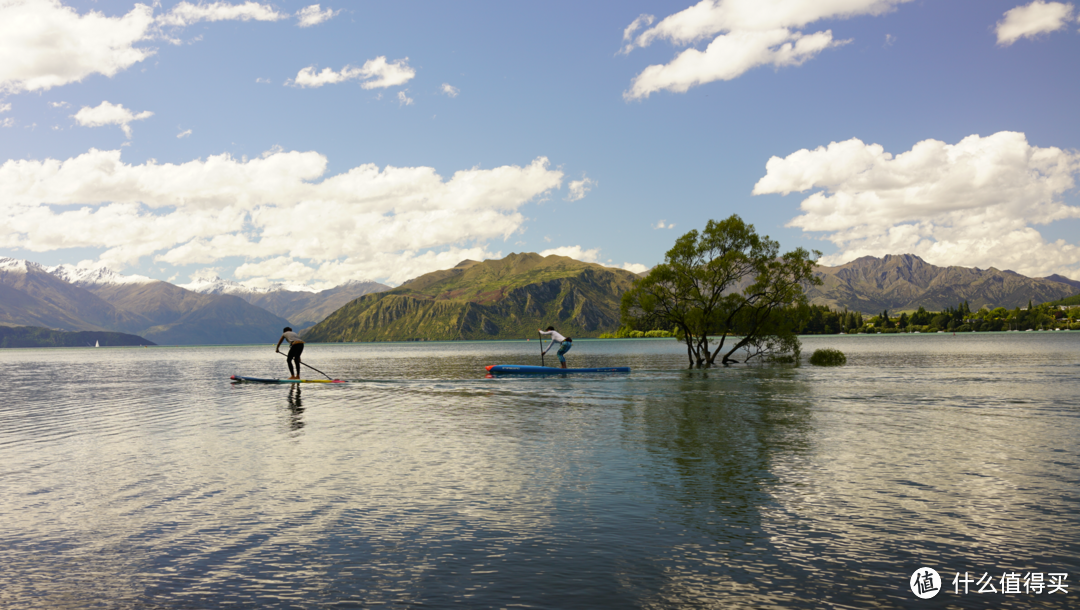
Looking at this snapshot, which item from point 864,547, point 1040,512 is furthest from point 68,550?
point 1040,512

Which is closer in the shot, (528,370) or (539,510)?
(539,510)

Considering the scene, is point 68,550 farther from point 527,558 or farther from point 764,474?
point 764,474

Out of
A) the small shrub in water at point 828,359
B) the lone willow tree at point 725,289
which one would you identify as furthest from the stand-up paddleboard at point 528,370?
the small shrub in water at point 828,359

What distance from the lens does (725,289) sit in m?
75.4

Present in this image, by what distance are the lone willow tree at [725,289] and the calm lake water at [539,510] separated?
41.5m

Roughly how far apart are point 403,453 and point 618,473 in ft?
28.2

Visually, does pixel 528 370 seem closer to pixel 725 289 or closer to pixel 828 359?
pixel 725 289

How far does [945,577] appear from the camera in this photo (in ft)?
36.2

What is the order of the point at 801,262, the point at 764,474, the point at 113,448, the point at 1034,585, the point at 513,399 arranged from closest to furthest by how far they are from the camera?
the point at 1034,585 < the point at 764,474 < the point at 113,448 < the point at 513,399 < the point at 801,262

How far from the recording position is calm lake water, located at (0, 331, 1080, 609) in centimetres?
1071

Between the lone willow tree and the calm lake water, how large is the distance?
4145 centimetres

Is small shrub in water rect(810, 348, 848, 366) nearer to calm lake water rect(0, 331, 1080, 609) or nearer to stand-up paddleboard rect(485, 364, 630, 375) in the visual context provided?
stand-up paddleboard rect(485, 364, 630, 375)

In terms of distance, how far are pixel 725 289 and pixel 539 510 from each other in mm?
64648

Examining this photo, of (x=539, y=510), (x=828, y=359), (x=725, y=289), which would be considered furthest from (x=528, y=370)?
(x=539, y=510)
